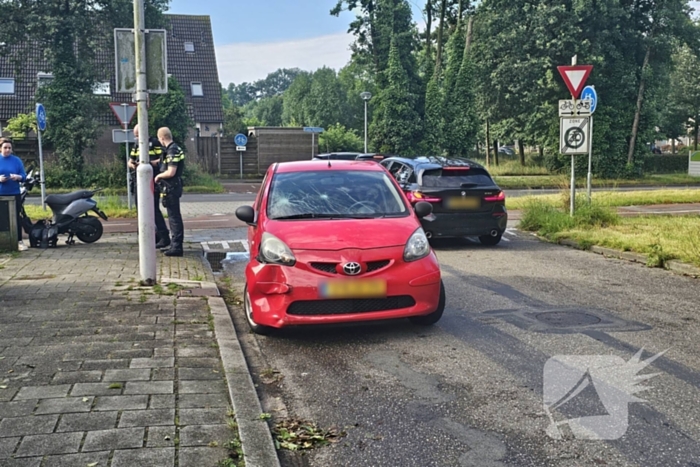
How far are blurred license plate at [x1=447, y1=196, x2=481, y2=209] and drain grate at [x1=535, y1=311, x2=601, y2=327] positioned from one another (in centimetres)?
517

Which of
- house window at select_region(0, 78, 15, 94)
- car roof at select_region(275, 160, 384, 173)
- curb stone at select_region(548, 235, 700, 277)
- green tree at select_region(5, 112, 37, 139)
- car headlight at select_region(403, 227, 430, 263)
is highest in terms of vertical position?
house window at select_region(0, 78, 15, 94)

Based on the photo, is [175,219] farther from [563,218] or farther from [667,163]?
[667,163]

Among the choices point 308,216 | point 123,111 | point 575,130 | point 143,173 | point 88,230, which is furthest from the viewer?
point 123,111

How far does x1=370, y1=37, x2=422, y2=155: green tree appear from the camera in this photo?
1702 inches

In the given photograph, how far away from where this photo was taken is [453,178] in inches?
495

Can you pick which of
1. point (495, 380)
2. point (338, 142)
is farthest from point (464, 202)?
point (338, 142)

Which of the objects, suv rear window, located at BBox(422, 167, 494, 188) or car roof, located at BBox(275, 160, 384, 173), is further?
suv rear window, located at BBox(422, 167, 494, 188)

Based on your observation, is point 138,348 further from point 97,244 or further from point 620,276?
point 97,244

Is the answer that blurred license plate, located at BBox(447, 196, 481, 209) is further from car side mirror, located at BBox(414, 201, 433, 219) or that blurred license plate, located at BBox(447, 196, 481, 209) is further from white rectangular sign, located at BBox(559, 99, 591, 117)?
A: car side mirror, located at BBox(414, 201, 433, 219)

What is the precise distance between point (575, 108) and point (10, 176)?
10536mm

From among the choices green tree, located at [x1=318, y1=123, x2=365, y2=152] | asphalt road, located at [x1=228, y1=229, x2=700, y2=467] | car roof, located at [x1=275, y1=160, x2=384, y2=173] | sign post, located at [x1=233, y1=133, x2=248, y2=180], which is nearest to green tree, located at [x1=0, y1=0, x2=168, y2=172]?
sign post, located at [x1=233, y1=133, x2=248, y2=180]

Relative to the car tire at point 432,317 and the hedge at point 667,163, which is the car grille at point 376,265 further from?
the hedge at point 667,163

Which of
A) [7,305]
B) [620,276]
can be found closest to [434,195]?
[620,276]

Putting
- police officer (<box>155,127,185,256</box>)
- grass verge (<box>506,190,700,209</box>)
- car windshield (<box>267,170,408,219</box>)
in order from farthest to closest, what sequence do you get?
grass verge (<box>506,190,700,209</box>) < police officer (<box>155,127,185,256</box>) < car windshield (<box>267,170,408,219</box>)
